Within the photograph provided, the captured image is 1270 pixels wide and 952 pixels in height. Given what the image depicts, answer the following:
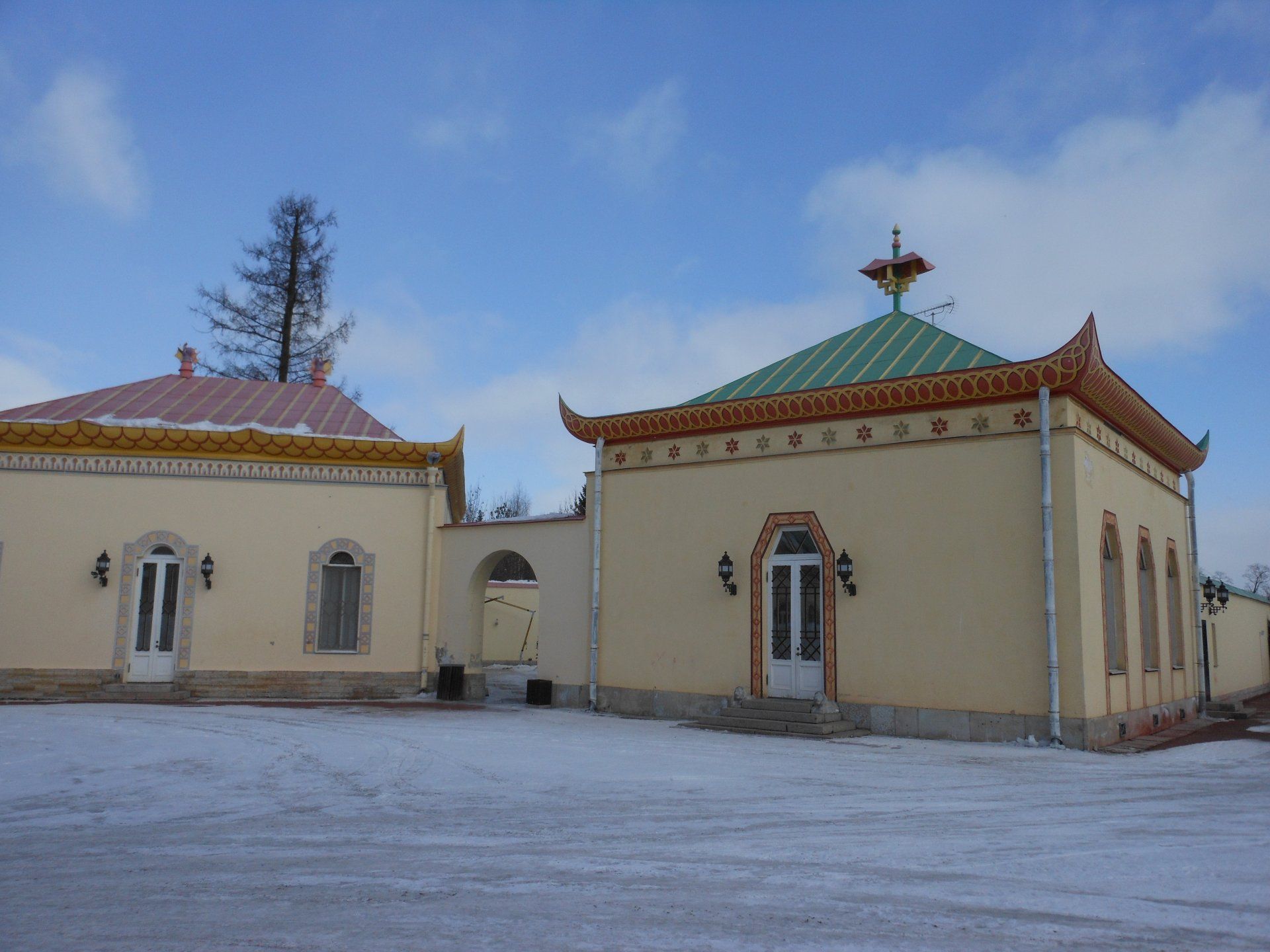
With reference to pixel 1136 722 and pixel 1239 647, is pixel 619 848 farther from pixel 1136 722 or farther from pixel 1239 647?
pixel 1239 647

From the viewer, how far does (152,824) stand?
6.12 metres

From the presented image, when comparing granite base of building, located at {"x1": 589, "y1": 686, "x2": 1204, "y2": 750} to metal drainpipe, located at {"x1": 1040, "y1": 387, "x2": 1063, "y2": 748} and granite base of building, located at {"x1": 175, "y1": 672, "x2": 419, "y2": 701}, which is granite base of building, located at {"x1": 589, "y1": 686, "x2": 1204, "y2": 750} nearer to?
metal drainpipe, located at {"x1": 1040, "y1": 387, "x2": 1063, "y2": 748}

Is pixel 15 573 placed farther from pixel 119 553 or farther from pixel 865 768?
pixel 865 768

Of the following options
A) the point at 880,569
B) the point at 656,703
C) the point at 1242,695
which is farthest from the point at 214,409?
the point at 1242,695

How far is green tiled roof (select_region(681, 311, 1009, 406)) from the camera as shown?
41.9ft

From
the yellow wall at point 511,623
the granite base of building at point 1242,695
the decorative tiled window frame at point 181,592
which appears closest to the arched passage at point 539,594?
the decorative tiled window frame at point 181,592

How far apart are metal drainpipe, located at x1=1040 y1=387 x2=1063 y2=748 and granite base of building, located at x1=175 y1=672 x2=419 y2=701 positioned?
33.7 ft

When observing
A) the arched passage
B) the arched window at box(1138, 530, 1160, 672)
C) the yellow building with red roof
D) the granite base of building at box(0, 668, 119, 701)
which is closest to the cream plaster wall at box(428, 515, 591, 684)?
the arched passage

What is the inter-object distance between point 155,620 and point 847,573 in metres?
11.4

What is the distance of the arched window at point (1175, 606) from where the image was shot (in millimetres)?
14586

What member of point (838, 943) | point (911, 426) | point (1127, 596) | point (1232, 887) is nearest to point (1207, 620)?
point (1127, 596)

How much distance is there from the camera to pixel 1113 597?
1203cm

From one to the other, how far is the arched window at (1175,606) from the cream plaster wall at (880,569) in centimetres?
510

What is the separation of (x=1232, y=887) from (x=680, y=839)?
3.00m
